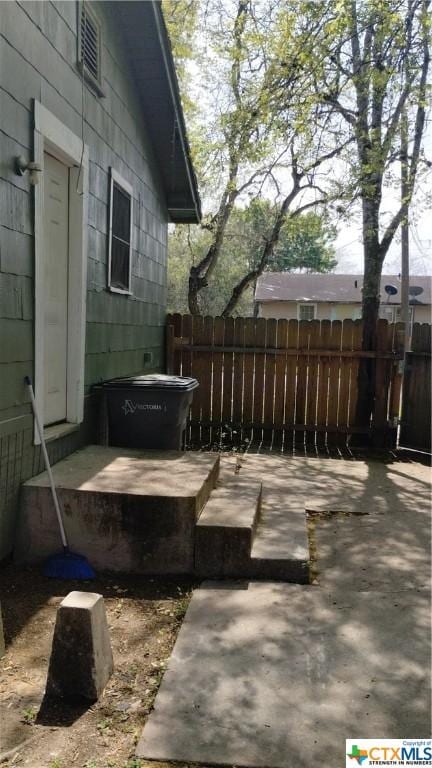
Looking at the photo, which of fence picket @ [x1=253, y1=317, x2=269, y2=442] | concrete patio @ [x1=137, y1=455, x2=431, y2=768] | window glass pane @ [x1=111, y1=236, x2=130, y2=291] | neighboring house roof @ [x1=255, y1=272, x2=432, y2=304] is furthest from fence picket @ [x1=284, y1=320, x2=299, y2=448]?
neighboring house roof @ [x1=255, y1=272, x2=432, y2=304]

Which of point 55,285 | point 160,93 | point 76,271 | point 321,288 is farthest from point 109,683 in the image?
point 321,288

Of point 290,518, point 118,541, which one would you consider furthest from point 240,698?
point 290,518

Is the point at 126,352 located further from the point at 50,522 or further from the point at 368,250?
the point at 368,250

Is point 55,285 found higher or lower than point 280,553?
higher

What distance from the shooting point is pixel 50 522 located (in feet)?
13.0

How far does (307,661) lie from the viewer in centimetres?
284

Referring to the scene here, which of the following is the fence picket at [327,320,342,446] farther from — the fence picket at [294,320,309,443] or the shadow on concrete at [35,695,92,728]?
the shadow on concrete at [35,695,92,728]

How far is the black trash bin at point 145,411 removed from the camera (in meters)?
5.40

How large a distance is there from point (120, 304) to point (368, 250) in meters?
4.51

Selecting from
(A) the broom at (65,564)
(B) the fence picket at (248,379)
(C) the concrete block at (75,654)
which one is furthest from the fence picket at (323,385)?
(C) the concrete block at (75,654)

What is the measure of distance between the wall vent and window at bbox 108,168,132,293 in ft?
3.11

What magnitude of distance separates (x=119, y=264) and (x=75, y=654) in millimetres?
4669

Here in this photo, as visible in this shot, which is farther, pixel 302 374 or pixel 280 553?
pixel 302 374

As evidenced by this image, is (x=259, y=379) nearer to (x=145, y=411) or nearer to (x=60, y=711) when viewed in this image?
(x=145, y=411)
